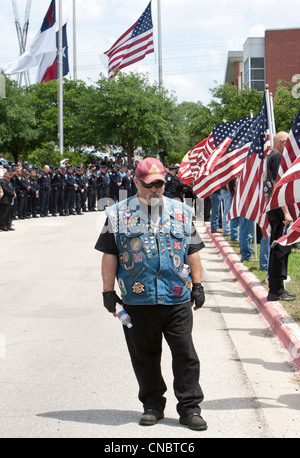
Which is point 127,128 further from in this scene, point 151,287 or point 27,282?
point 151,287

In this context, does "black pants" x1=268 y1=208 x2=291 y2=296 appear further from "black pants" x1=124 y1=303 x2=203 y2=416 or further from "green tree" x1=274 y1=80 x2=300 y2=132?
"green tree" x1=274 y1=80 x2=300 y2=132

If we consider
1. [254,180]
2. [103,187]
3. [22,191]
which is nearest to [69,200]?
[103,187]

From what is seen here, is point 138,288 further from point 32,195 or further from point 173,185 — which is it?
point 32,195

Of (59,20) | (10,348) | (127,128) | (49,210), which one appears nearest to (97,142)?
(127,128)

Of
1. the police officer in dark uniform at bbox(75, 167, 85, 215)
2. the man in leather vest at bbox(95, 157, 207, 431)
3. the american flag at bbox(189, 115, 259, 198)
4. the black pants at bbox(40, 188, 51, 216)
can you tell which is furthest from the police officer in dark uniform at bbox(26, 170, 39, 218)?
the man in leather vest at bbox(95, 157, 207, 431)

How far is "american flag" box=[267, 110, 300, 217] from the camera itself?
6.39m

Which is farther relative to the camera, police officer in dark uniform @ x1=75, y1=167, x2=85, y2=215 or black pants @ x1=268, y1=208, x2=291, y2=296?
police officer in dark uniform @ x1=75, y1=167, x2=85, y2=215

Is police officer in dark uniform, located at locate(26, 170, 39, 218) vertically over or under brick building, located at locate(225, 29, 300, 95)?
under

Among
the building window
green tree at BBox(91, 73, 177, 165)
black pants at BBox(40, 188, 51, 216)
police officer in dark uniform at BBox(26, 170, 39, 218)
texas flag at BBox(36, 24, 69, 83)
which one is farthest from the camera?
the building window

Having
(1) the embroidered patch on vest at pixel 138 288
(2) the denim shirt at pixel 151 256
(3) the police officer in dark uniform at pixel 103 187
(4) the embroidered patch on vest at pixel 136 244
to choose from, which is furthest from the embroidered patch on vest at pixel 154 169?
(3) the police officer in dark uniform at pixel 103 187

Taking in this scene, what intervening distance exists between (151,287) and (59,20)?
112 ft

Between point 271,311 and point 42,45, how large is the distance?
91.8 ft

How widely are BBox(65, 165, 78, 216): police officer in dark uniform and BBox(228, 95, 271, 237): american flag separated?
18.2 metres

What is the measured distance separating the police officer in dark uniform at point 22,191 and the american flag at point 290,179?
18103mm
